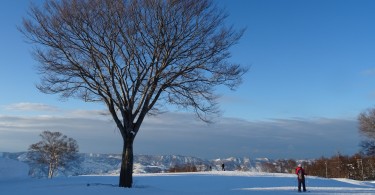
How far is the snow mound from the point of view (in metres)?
31.3

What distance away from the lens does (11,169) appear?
110 feet

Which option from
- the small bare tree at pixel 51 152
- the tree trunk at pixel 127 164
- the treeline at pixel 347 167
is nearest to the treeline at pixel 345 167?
the treeline at pixel 347 167

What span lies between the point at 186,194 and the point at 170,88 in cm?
524

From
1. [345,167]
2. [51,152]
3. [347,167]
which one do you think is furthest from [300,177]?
[345,167]

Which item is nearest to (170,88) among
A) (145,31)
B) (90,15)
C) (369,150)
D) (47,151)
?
(145,31)

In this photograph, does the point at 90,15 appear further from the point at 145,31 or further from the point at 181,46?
the point at 181,46

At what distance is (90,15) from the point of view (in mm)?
18312

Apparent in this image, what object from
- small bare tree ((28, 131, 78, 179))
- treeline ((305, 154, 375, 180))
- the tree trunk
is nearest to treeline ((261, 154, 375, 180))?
treeline ((305, 154, 375, 180))

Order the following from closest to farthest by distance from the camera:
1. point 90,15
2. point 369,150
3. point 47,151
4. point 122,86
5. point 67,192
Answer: point 67,192 < point 90,15 < point 122,86 < point 47,151 < point 369,150

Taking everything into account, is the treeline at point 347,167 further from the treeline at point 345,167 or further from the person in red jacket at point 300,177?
the person in red jacket at point 300,177

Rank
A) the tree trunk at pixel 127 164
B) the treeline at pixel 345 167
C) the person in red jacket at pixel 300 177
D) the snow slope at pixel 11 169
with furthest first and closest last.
A: the treeline at pixel 345 167 → the snow slope at pixel 11 169 → the person in red jacket at pixel 300 177 → the tree trunk at pixel 127 164

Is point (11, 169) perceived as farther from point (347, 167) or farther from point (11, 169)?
point (347, 167)

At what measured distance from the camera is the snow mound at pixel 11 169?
3132 centimetres

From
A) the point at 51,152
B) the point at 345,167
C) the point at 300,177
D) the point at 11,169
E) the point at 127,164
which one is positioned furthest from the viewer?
the point at 345,167
